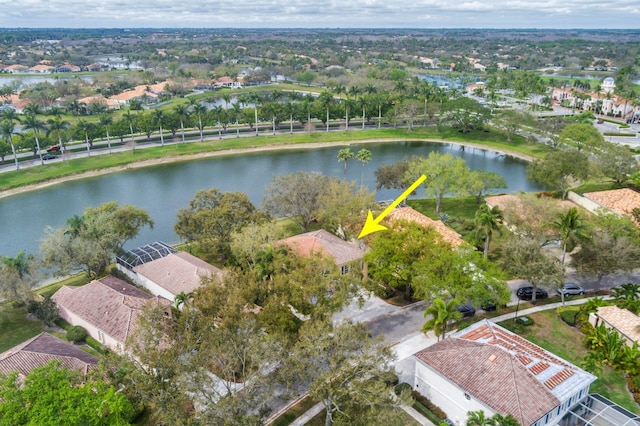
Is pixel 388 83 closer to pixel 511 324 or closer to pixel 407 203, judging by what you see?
pixel 407 203

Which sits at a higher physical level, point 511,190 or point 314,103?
point 314,103

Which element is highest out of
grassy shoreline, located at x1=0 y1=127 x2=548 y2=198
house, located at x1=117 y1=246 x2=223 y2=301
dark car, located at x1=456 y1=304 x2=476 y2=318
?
house, located at x1=117 y1=246 x2=223 y2=301

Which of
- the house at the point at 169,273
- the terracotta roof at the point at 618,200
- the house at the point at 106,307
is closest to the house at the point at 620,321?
the terracotta roof at the point at 618,200

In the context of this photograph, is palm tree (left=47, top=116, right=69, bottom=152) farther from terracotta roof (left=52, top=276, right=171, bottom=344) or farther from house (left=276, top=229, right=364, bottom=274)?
house (left=276, top=229, right=364, bottom=274)

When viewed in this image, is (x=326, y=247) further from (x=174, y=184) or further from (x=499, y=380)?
(x=174, y=184)

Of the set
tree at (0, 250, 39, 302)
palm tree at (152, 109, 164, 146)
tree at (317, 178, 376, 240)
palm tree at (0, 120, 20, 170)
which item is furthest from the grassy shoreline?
tree at (317, 178, 376, 240)

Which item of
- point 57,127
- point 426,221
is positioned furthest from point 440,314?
point 57,127

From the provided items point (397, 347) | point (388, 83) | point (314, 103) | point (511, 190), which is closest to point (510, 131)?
point (511, 190)
